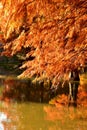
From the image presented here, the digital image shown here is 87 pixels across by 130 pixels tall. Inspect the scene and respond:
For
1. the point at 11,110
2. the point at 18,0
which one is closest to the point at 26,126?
the point at 11,110

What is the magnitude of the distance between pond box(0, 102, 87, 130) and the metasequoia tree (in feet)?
20.4

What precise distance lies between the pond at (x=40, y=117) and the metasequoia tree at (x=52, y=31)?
6.21 metres

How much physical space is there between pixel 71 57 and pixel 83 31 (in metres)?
0.23

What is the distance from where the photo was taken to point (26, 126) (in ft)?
30.6

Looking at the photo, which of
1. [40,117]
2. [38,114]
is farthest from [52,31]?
[38,114]

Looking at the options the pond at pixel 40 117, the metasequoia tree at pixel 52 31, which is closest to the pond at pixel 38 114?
the pond at pixel 40 117

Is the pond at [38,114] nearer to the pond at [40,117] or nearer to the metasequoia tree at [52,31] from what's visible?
the pond at [40,117]

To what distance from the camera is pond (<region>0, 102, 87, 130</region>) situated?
9234mm

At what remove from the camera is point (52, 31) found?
8.82 ft

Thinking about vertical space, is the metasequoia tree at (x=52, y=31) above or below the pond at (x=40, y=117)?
above

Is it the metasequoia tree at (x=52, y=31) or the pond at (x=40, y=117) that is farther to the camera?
the pond at (x=40, y=117)

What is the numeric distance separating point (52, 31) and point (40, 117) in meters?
8.12

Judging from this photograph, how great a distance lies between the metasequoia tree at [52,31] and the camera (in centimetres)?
249

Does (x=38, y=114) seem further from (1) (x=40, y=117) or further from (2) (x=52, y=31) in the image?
(2) (x=52, y=31)
